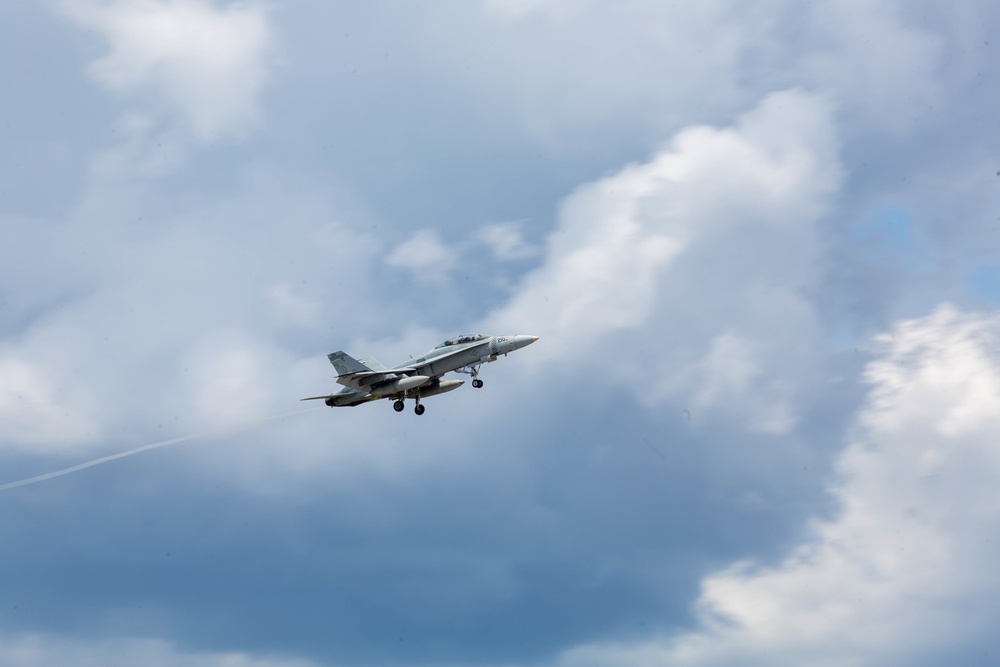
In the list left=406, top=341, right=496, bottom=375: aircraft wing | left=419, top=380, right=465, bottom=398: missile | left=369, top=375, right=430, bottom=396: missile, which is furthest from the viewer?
left=419, top=380, right=465, bottom=398: missile

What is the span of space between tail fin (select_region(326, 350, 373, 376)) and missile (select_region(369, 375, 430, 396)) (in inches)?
84.2

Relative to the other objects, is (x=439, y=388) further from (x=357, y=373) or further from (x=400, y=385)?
(x=357, y=373)

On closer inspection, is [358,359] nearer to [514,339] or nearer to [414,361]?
[414,361]

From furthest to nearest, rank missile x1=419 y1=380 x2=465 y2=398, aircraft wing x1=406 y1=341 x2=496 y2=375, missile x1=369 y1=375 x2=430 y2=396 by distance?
missile x1=419 y1=380 x2=465 y2=398 < missile x1=369 y1=375 x2=430 y2=396 < aircraft wing x1=406 y1=341 x2=496 y2=375

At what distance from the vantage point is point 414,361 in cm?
11750

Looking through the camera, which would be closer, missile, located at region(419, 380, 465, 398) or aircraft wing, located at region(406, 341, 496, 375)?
aircraft wing, located at region(406, 341, 496, 375)

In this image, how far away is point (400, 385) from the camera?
377 ft

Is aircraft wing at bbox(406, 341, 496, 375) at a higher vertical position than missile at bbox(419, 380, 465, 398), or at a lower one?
higher

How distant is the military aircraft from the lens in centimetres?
11406

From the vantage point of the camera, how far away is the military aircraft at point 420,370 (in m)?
114

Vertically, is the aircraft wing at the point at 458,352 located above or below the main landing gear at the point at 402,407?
above

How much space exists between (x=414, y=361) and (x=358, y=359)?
5230mm

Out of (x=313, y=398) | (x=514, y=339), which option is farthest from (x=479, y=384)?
(x=313, y=398)

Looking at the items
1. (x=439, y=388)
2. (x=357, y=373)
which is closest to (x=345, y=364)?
(x=357, y=373)
